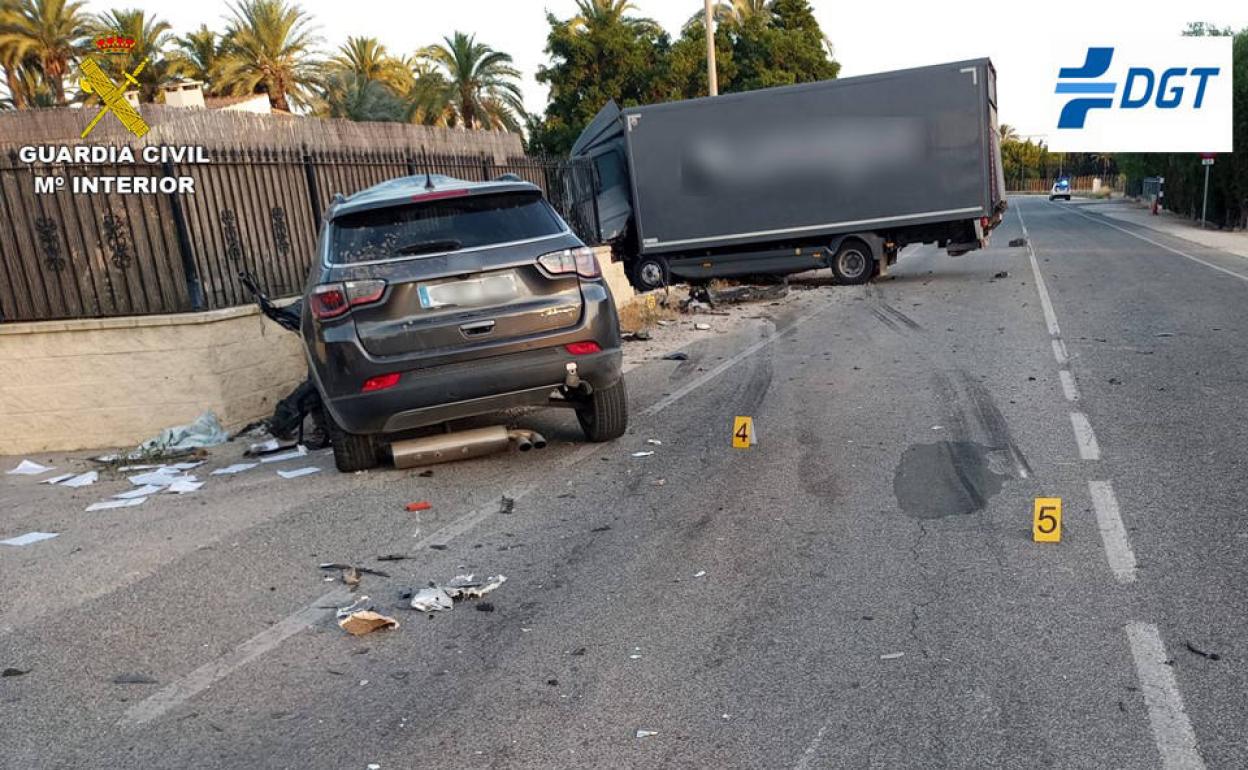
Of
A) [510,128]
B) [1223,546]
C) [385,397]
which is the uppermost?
[510,128]

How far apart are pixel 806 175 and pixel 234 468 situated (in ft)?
41.3

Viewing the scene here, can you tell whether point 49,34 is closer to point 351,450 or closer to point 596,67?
point 596,67

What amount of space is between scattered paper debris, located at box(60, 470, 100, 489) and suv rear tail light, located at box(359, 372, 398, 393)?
2959mm

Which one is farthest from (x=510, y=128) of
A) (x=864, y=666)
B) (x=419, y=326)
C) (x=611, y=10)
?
(x=864, y=666)

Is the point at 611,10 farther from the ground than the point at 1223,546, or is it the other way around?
the point at 611,10

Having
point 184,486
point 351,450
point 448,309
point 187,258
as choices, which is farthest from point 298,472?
point 187,258

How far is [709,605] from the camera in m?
4.31

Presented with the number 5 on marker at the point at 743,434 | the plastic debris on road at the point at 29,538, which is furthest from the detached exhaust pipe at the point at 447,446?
→ the plastic debris on road at the point at 29,538

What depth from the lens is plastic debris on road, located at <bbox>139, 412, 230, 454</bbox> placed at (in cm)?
842

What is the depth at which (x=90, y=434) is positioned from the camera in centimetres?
874

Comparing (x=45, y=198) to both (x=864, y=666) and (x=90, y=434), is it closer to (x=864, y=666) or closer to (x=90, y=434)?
(x=90, y=434)

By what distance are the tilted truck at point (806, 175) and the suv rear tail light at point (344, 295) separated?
39.5 feet

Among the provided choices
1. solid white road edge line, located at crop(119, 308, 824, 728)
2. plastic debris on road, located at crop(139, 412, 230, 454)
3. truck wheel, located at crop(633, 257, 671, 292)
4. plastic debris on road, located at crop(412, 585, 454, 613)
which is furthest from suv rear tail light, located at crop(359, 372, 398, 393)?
truck wheel, located at crop(633, 257, 671, 292)

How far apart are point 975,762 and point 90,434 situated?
8.15 m
